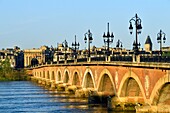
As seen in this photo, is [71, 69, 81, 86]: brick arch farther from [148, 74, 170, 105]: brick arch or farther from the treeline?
the treeline

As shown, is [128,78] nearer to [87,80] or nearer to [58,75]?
[87,80]

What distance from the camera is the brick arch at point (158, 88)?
146 ft

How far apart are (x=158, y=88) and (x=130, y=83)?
11580 mm

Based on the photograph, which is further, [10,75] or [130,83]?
[10,75]

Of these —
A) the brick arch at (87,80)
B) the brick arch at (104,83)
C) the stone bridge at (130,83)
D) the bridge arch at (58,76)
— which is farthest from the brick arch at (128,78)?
the bridge arch at (58,76)

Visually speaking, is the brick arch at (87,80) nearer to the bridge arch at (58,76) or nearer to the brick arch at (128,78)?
the brick arch at (128,78)

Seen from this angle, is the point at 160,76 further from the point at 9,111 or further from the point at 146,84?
the point at 9,111

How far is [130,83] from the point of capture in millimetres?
57781

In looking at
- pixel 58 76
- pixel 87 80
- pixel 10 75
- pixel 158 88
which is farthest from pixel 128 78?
pixel 10 75

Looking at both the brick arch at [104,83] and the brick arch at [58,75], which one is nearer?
the brick arch at [104,83]

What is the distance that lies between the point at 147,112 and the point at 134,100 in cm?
932

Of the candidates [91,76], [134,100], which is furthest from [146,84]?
[91,76]

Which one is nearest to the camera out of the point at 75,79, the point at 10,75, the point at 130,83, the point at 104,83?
the point at 130,83

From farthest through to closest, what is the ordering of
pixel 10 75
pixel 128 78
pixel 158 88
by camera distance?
pixel 10 75
pixel 128 78
pixel 158 88
